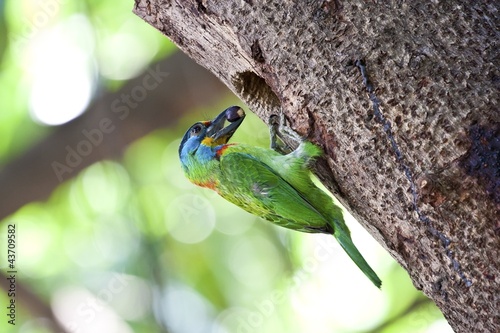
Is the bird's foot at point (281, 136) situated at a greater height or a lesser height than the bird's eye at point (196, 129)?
lesser

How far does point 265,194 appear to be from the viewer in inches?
158

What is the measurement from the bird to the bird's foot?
0.01 meters

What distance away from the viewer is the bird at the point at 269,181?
3.83 meters

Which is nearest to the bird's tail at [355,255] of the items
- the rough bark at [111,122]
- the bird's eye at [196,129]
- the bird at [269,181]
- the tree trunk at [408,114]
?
the bird at [269,181]

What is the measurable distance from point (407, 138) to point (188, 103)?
2.82 m

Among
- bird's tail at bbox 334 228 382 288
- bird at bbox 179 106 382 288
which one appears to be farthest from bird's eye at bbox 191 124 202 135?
bird's tail at bbox 334 228 382 288

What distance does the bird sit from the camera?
12.6ft

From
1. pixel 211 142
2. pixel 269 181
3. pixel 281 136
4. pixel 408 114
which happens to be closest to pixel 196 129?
pixel 211 142

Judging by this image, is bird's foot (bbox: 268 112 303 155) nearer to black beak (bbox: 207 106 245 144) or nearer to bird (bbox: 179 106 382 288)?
bird (bbox: 179 106 382 288)

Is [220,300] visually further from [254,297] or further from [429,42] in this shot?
[429,42]

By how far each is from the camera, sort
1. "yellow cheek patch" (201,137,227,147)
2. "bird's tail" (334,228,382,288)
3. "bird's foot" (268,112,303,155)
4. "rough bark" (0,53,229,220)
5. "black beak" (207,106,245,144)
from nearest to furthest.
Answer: "bird's foot" (268,112,303,155), "bird's tail" (334,228,382,288), "black beak" (207,106,245,144), "yellow cheek patch" (201,137,227,147), "rough bark" (0,53,229,220)

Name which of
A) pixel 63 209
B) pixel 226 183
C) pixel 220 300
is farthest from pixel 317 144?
pixel 63 209

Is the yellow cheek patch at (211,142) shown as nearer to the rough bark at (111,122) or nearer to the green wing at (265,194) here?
the green wing at (265,194)

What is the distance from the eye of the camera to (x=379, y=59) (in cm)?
274
